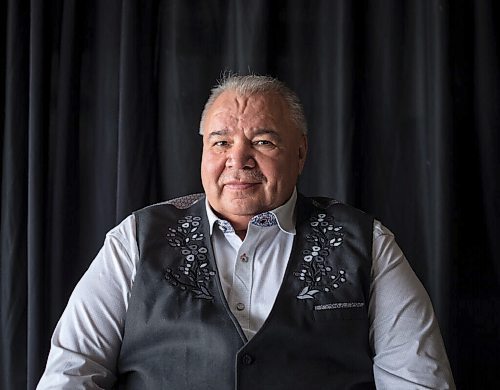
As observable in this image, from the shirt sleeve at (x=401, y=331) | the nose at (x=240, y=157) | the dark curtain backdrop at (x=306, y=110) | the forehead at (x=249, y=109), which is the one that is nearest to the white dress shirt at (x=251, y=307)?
the shirt sleeve at (x=401, y=331)

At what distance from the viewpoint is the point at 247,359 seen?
150 centimetres

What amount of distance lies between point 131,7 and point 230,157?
26.2 inches

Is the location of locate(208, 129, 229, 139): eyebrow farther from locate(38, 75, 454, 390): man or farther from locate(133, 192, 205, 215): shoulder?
locate(133, 192, 205, 215): shoulder

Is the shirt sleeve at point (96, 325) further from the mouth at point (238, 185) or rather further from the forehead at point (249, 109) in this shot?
the forehead at point (249, 109)

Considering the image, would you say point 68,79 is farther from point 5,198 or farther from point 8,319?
point 8,319

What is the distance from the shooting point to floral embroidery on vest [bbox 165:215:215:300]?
5.24 ft

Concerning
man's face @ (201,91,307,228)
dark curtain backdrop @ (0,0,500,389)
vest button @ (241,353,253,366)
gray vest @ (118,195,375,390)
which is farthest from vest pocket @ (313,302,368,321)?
dark curtain backdrop @ (0,0,500,389)

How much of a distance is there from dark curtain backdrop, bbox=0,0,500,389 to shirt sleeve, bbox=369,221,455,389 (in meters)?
0.43

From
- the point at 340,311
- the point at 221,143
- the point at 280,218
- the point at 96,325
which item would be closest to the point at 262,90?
the point at 221,143

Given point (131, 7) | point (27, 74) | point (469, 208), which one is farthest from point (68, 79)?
point (469, 208)

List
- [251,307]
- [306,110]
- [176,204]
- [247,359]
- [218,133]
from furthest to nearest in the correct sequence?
[306,110], [176,204], [218,133], [251,307], [247,359]

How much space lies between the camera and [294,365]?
5.05ft

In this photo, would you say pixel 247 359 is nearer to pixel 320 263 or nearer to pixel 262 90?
pixel 320 263

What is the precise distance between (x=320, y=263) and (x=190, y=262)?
0.32 metres
